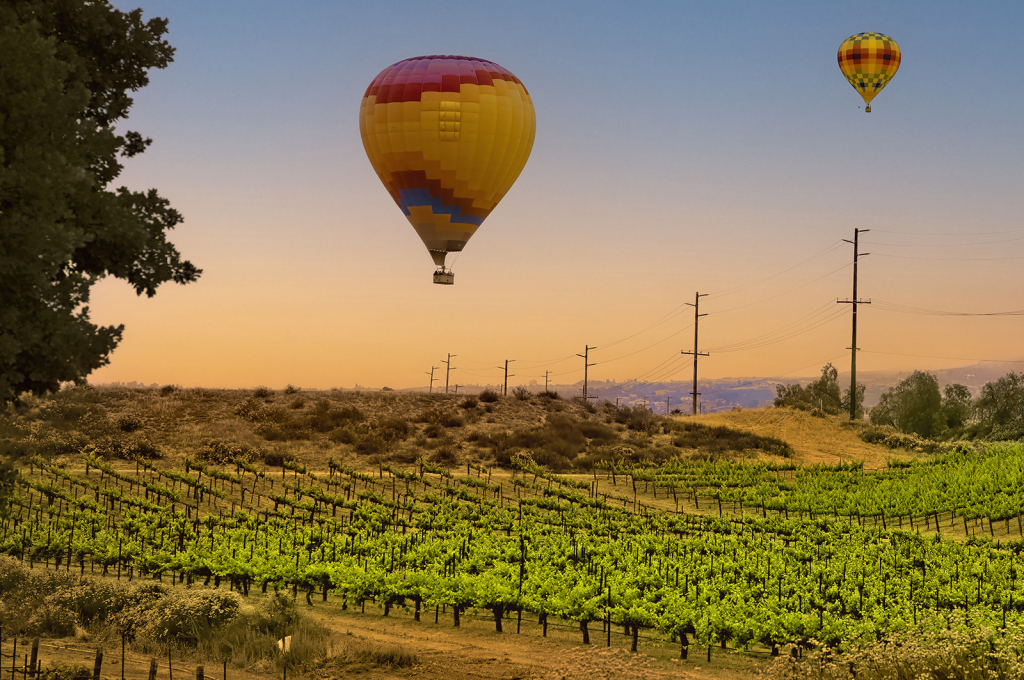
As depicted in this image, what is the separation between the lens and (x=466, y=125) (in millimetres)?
32469

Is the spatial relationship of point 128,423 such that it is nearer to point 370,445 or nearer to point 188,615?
point 370,445

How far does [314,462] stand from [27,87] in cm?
4172

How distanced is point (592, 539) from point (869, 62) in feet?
131

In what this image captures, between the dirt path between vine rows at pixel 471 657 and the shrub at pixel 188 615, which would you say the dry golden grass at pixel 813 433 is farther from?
the shrub at pixel 188 615

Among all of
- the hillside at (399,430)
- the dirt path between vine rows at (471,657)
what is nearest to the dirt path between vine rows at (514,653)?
the dirt path between vine rows at (471,657)

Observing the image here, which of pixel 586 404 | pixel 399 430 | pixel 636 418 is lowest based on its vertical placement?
pixel 399 430

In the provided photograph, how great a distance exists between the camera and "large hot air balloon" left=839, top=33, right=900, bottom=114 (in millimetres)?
54031

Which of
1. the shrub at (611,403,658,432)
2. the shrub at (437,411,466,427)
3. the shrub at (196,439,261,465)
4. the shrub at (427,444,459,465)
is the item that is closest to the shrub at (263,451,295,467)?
the shrub at (196,439,261,465)

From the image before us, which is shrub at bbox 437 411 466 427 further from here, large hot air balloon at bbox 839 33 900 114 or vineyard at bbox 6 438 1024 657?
large hot air balloon at bbox 839 33 900 114

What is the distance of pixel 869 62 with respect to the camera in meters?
54.2

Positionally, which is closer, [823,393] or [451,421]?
[451,421]

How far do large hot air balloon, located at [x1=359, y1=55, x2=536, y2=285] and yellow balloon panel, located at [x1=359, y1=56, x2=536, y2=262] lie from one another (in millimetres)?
39

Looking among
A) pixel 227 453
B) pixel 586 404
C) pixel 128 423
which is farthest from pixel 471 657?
pixel 586 404

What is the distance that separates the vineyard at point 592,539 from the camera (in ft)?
66.0
